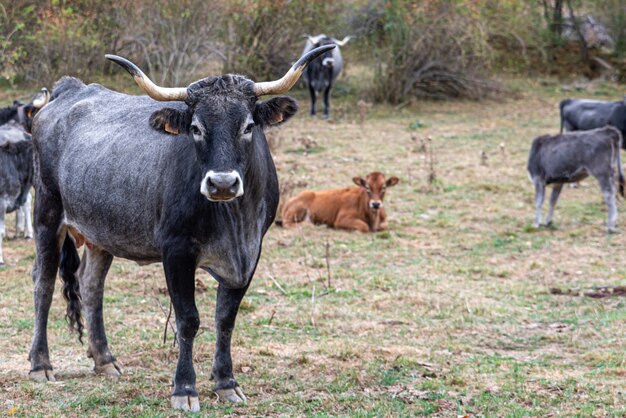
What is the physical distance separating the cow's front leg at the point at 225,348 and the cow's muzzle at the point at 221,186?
101 centimetres

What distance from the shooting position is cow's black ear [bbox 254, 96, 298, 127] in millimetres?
5734

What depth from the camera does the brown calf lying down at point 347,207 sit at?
43.1ft

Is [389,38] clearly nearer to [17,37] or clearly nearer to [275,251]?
[17,37]

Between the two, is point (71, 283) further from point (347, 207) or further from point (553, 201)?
point (553, 201)

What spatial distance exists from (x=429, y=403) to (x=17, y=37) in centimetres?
1422

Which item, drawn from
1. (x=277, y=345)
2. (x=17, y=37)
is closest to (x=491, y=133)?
(x=17, y=37)

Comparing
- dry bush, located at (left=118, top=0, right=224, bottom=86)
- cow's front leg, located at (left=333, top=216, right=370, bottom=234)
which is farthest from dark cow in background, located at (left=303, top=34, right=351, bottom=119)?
cow's front leg, located at (left=333, top=216, right=370, bottom=234)

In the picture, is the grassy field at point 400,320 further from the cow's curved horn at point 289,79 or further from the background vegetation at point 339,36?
the background vegetation at point 339,36

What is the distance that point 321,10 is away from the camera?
25.5 metres

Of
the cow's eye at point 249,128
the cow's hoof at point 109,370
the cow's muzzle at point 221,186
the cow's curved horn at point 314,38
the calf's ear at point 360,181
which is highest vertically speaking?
the cow's eye at point 249,128

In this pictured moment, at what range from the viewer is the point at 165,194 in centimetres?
573

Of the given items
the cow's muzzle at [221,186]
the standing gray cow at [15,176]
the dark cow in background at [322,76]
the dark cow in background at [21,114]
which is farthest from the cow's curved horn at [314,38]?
the cow's muzzle at [221,186]

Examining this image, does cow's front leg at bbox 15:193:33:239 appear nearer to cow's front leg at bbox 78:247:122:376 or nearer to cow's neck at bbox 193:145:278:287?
cow's front leg at bbox 78:247:122:376

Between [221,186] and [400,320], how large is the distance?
388cm
